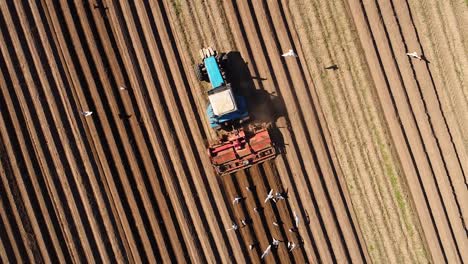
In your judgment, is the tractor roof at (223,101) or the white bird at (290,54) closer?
the tractor roof at (223,101)

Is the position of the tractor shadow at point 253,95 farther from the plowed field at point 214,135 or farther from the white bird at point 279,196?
the white bird at point 279,196

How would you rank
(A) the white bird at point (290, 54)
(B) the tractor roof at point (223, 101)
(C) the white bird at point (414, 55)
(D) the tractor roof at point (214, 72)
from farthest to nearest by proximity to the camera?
1. (C) the white bird at point (414, 55)
2. (A) the white bird at point (290, 54)
3. (D) the tractor roof at point (214, 72)
4. (B) the tractor roof at point (223, 101)

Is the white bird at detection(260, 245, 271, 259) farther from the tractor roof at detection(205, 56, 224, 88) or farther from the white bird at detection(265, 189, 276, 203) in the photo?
the tractor roof at detection(205, 56, 224, 88)

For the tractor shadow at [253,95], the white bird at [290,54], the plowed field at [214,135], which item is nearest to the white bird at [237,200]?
the plowed field at [214,135]

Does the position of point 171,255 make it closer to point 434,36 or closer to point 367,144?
point 367,144

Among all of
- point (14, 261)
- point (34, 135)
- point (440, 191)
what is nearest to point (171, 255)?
point (14, 261)

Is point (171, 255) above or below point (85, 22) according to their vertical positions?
below

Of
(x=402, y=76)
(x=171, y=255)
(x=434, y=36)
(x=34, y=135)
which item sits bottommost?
(x=171, y=255)
